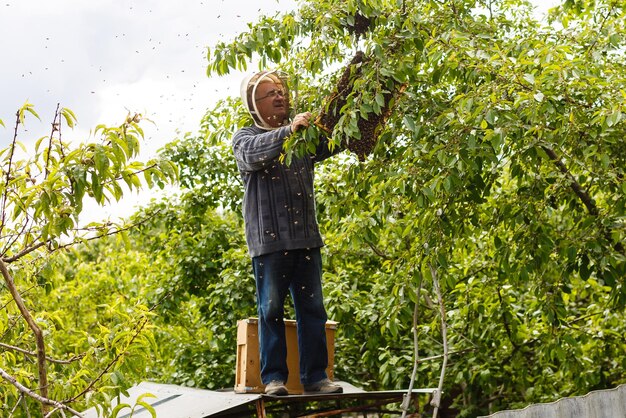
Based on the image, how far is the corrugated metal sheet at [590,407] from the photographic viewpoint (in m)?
4.19

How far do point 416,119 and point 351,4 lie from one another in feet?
2.15

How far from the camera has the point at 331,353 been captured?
5.20 m

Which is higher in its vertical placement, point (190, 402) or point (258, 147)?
point (258, 147)

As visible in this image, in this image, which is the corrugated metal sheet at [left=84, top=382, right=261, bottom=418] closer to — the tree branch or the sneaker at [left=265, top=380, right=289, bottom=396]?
the sneaker at [left=265, top=380, right=289, bottom=396]

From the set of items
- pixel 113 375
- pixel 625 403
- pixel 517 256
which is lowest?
pixel 625 403

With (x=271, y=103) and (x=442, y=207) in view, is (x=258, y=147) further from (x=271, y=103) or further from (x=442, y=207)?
(x=442, y=207)

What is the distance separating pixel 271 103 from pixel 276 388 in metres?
1.43

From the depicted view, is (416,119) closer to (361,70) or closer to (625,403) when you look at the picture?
(361,70)

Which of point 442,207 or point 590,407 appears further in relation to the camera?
point 442,207

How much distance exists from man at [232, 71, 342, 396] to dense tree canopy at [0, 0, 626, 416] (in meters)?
0.22

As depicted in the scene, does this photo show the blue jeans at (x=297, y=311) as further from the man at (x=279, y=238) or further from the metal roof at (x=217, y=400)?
the metal roof at (x=217, y=400)

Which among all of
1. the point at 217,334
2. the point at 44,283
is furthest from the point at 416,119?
the point at 217,334

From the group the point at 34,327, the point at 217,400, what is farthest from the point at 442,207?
the point at 34,327

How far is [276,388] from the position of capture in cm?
466
